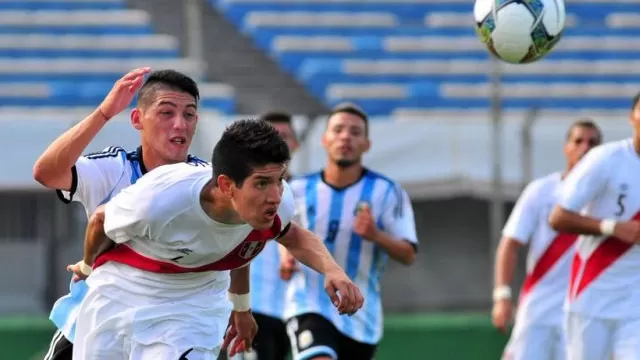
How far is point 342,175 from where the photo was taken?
352 inches

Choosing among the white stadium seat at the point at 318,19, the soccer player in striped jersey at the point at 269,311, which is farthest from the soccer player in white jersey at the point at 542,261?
the white stadium seat at the point at 318,19

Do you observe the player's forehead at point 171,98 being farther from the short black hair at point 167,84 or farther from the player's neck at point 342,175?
the player's neck at point 342,175

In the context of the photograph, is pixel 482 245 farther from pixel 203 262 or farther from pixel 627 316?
pixel 203 262

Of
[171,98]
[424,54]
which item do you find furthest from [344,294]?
[424,54]

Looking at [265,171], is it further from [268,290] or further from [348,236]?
[268,290]

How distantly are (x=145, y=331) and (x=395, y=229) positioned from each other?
3.49 meters

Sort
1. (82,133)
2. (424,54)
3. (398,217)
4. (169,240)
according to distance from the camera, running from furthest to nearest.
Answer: (424,54)
(398,217)
(82,133)
(169,240)

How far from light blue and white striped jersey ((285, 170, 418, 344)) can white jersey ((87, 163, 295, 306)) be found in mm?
2932

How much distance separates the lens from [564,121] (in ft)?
47.7

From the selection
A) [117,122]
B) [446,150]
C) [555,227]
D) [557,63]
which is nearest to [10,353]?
[117,122]

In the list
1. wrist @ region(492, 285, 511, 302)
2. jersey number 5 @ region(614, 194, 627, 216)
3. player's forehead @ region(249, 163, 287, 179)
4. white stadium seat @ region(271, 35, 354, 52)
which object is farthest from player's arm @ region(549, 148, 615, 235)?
white stadium seat @ region(271, 35, 354, 52)

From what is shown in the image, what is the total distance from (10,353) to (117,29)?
7.25 metres

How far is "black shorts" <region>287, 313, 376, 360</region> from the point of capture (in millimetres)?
8352

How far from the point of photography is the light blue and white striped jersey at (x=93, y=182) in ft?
19.7
